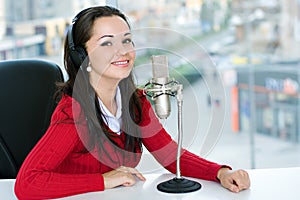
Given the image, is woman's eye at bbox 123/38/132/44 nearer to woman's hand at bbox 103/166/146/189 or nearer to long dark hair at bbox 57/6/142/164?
long dark hair at bbox 57/6/142/164

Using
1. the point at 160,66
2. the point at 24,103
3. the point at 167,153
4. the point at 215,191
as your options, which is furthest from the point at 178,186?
the point at 24,103

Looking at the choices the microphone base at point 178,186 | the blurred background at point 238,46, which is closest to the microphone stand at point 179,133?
the microphone base at point 178,186

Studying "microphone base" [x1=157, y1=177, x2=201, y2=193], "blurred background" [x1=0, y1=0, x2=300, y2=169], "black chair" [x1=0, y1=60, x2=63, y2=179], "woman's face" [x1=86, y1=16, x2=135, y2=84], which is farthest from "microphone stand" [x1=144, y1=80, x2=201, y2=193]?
"blurred background" [x1=0, y1=0, x2=300, y2=169]

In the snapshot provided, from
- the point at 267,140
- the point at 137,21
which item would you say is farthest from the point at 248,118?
the point at 137,21

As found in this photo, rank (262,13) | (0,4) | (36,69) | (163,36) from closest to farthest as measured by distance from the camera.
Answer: (163,36)
(36,69)
(0,4)
(262,13)

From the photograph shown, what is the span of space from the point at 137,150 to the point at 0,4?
179cm

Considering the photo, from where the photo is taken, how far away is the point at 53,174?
1461mm

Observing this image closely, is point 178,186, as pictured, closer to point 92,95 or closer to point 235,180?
point 235,180

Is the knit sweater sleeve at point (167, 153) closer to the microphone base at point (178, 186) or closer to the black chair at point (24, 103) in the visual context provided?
the microphone base at point (178, 186)

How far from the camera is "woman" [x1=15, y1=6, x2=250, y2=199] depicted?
4.74ft

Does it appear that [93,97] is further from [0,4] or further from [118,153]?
[0,4]

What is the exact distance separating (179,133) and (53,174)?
37 centimetres

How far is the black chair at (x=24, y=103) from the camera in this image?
1960 millimetres

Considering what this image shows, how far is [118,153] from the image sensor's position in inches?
63.3
